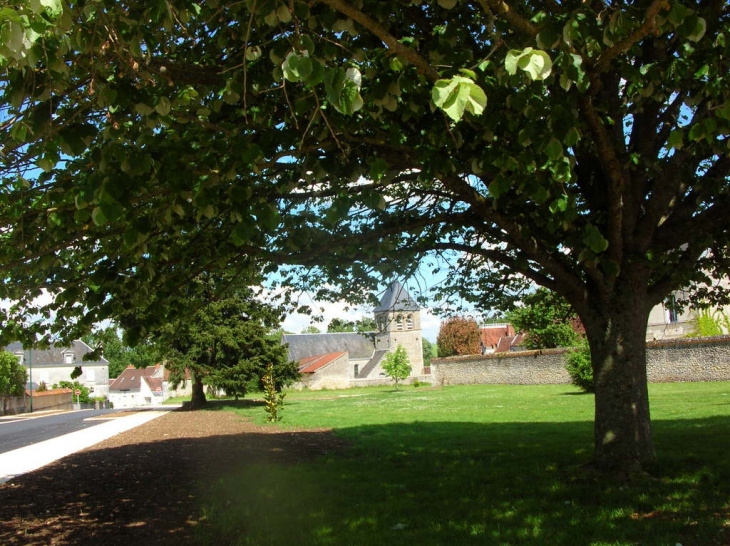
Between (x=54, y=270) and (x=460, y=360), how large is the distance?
40.4 metres

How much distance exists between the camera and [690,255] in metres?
6.57

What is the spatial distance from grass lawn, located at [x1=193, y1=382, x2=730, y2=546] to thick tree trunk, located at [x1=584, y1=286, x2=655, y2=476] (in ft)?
0.91

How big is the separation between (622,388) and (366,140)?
3.89 meters

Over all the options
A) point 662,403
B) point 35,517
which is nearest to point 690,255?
point 35,517

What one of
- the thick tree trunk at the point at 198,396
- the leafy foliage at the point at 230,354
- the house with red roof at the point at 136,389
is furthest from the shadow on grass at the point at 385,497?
the house with red roof at the point at 136,389

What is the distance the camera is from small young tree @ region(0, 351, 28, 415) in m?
44.6

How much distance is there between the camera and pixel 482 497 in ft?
21.5

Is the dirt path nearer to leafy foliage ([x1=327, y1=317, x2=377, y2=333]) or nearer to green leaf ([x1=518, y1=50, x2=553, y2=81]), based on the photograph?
leafy foliage ([x1=327, y1=317, x2=377, y2=333])

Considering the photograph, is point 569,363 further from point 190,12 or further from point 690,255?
point 190,12

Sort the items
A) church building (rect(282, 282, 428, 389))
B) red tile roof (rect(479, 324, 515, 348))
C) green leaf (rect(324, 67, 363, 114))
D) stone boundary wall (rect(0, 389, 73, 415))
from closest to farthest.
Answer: green leaf (rect(324, 67, 363, 114))
stone boundary wall (rect(0, 389, 73, 415))
church building (rect(282, 282, 428, 389))
red tile roof (rect(479, 324, 515, 348))

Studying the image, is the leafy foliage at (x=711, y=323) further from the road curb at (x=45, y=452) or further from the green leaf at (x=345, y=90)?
the green leaf at (x=345, y=90)

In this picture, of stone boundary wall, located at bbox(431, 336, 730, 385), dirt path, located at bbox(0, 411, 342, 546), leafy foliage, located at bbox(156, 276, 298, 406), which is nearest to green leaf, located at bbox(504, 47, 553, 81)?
dirt path, located at bbox(0, 411, 342, 546)

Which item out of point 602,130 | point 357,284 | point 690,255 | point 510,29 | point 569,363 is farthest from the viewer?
point 569,363

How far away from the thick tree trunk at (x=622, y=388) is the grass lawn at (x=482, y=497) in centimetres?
28
